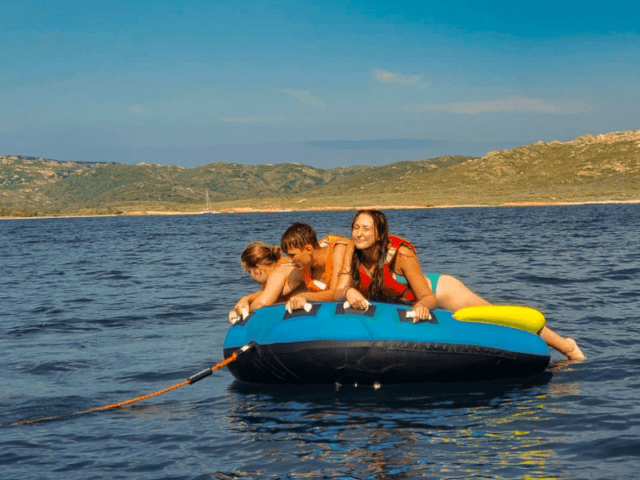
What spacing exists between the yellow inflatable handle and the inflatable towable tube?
6 cm

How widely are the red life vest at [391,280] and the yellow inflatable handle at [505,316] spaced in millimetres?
661

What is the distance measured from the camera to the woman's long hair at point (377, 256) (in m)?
7.33

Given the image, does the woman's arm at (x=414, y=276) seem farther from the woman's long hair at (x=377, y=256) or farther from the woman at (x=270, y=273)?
the woman at (x=270, y=273)

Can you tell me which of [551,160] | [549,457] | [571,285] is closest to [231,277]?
[571,285]

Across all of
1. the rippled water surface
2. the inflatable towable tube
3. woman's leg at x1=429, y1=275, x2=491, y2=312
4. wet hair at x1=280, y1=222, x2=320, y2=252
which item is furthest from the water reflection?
wet hair at x1=280, y1=222, x2=320, y2=252

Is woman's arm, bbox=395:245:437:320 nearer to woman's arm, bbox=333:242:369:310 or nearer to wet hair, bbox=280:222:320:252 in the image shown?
woman's arm, bbox=333:242:369:310

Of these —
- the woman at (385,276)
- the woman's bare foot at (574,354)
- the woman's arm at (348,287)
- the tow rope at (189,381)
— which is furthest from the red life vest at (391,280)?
the woman's bare foot at (574,354)

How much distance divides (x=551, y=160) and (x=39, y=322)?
536 feet

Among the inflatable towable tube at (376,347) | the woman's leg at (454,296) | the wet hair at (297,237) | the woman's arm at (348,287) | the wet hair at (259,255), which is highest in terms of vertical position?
the wet hair at (297,237)

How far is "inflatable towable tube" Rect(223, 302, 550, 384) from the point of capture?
7.37 m

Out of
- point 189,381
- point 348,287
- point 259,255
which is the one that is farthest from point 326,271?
point 189,381

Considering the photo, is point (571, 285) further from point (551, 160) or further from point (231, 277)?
point (551, 160)

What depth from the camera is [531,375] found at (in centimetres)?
812

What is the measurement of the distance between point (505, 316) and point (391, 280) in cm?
123
